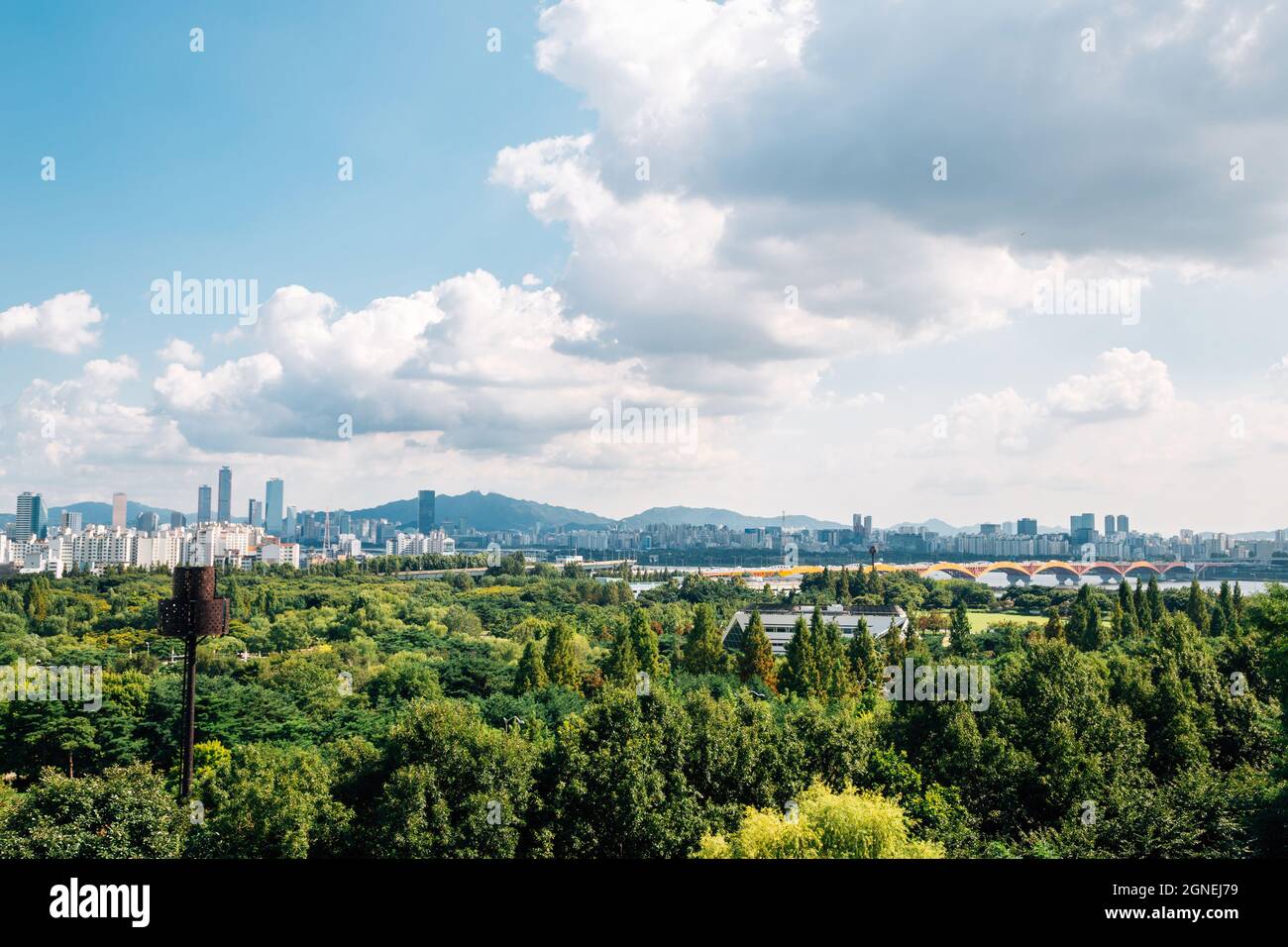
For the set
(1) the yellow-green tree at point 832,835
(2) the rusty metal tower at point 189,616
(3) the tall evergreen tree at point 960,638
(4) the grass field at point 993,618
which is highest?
(2) the rusty metal tower at point 189,616

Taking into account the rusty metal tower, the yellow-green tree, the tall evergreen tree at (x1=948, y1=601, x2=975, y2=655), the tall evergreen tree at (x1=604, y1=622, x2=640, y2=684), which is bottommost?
the tall evergreen tree at (x1=948, y1=601, x2=975, y2=655)

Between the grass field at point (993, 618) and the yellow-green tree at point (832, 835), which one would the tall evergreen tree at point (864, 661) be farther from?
the grass field at point (993, 618)

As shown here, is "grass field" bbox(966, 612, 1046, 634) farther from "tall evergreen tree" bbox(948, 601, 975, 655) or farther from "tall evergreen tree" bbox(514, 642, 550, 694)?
"tall evergreen tree" bbox(514, 642, 550, 694)

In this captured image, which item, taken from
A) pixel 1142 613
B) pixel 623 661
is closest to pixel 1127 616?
pixel 1142 613

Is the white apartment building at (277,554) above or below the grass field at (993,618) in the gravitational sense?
above

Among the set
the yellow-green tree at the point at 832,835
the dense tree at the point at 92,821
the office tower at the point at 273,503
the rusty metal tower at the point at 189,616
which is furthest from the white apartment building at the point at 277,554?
the yellow-green tree at the point at 832,835

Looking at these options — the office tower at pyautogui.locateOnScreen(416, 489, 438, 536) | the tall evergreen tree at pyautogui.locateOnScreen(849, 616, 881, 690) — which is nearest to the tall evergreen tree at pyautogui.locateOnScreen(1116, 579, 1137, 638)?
the tall evergreen tree at pyautogui.locateOnScreen(849, 616, 881, 690)
